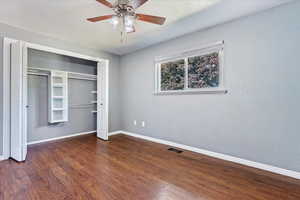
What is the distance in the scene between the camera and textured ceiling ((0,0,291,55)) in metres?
2.11

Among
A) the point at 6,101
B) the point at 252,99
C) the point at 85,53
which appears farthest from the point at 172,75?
the point at 6,101

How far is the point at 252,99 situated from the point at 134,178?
7.02ft

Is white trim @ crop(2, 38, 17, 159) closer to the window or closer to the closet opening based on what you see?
the closet opening

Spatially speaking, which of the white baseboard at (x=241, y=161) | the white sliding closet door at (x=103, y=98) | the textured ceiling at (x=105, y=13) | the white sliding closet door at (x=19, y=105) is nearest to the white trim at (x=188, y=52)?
the textured ceiling at (x=105, y=13)

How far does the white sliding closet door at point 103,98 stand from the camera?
149 inches

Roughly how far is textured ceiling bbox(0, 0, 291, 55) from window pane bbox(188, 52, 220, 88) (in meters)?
0.58

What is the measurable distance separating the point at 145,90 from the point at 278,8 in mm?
2846

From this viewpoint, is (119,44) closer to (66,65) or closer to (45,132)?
(66,65)

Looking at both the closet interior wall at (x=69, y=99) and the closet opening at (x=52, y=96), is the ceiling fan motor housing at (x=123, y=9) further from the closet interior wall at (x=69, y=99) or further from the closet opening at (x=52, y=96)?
the closet interior wall at (x=69, y=99)

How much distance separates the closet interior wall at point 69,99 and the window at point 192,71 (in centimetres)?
212

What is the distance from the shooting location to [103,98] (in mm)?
3814

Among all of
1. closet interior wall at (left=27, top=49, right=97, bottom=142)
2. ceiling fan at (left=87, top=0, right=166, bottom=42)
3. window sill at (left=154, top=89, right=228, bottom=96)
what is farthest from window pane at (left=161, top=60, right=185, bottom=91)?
closet interior wall at (left=27, top=49, right=97, bottom=142)

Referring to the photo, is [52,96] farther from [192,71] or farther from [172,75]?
[192,71]

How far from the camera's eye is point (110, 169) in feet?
7.45
